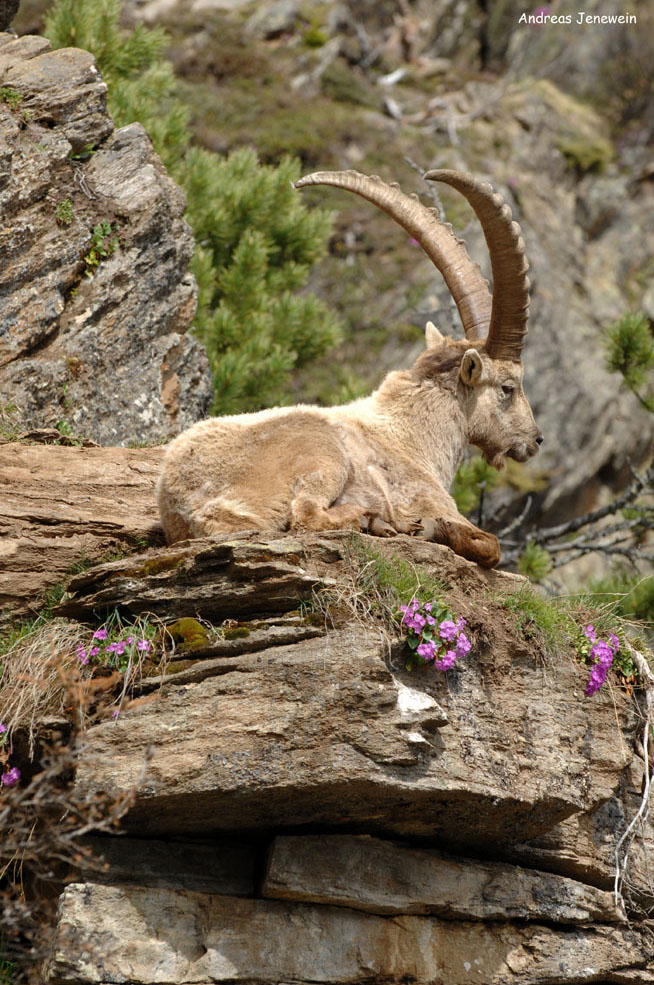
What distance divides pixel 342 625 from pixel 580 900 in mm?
2362

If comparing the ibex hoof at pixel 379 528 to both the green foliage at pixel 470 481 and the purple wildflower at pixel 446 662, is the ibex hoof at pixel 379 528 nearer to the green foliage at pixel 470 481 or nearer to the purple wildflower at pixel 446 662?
the purple wildflower at pixel 446 662

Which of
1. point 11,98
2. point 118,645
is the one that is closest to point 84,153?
point 11,98

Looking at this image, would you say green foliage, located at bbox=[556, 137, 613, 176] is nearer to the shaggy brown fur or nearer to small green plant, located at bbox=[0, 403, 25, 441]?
the shaggy brown fur

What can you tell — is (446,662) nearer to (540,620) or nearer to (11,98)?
(540,620)

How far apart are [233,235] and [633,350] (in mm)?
5942

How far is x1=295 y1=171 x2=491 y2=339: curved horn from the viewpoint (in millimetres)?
8617

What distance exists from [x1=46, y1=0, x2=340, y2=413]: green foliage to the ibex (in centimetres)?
447

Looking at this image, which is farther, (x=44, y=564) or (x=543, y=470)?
(x=543, y=470)

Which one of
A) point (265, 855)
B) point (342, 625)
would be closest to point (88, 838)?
point (265, 855)

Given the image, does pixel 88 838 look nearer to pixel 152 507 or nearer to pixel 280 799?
pixel 280 799

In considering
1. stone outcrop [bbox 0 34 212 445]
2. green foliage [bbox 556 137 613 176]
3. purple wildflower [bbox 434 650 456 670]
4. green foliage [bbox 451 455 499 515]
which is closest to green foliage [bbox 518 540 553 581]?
green foliage [bbox 451 455 499 515]

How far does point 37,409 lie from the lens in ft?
31.4

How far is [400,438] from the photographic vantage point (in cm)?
800

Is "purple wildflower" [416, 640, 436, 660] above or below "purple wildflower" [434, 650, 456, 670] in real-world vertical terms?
above
